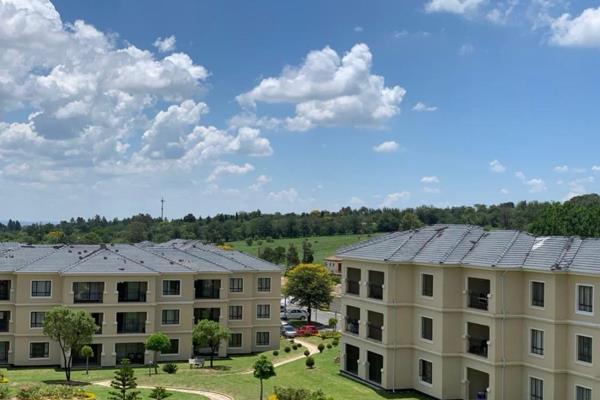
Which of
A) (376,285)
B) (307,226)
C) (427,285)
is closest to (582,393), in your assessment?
(427,285)

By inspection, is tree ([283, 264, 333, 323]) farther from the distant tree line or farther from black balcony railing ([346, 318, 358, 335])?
the distant tree line

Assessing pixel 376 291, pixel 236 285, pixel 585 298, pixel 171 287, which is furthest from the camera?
pixel 236 285

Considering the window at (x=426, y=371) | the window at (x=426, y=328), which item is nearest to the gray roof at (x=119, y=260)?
the window at (x=426, y=328)

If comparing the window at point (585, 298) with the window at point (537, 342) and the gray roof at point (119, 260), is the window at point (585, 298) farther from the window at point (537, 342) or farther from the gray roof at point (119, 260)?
the gray roof at point (119, 260)

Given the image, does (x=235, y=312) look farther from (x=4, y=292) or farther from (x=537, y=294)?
(x=537, y=294)

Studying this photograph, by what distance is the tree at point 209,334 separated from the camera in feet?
159

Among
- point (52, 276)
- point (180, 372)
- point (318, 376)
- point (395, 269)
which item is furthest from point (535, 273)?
point (52, 276)

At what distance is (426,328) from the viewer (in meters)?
38.1

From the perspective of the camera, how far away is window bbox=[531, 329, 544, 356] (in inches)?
1302

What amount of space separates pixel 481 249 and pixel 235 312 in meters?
25.1

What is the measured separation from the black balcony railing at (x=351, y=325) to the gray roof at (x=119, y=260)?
1376cm

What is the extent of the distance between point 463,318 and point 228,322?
23941 millimetres

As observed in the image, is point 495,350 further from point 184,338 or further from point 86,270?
point 86,270

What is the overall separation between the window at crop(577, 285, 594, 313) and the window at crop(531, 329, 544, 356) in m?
2.43
